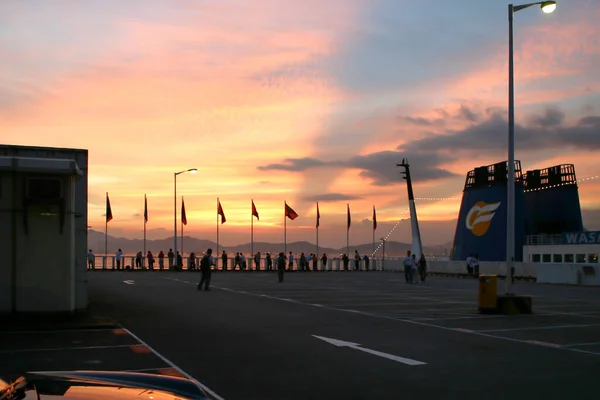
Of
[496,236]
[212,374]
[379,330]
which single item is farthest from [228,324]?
[496,236]

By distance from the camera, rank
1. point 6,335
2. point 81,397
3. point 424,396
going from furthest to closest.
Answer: point 6,335, point 424,396, point 81,397

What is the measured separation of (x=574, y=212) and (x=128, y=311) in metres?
35.6

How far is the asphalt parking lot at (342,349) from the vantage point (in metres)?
7.88

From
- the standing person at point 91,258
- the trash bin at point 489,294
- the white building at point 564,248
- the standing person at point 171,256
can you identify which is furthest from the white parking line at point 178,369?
the standing person at point 91,258

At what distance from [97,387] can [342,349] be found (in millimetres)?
7712

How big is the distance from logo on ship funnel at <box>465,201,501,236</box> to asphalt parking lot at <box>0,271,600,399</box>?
24959 millimetres

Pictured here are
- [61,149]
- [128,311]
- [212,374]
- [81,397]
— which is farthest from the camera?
[128,311]

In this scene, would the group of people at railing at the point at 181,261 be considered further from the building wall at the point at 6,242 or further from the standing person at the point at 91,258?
the building wall at the point at 6,242

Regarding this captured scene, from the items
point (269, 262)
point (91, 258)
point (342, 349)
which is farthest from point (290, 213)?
point (342, 349)

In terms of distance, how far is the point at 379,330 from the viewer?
13172mm

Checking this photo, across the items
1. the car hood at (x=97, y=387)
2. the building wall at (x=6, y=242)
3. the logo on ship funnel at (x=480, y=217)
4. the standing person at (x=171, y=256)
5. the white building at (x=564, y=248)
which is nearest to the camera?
the car hood at (x=97, y=387)

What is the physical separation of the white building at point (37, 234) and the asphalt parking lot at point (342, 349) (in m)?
1.62

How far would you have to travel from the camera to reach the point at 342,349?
10.6m

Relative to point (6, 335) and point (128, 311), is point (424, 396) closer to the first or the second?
point (6, 335)
